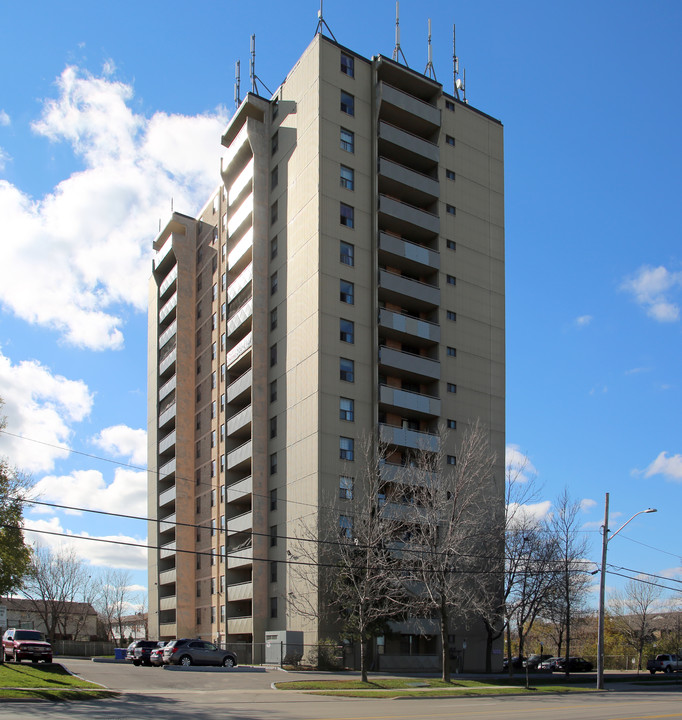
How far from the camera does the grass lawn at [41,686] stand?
26.2m

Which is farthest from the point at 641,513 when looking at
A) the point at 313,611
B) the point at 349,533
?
the point at 313,611

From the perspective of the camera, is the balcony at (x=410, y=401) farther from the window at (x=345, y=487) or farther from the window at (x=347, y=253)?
the window at (x=347, y=253)

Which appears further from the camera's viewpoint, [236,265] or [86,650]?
[86,650]

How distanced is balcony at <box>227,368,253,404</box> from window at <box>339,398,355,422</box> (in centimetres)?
872

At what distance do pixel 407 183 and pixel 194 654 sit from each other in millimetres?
34837

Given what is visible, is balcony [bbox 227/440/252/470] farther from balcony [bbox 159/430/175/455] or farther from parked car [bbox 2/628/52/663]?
parked car [bbox 2/628/52/663]

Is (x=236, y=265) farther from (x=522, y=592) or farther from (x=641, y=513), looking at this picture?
(x=641, y=513)

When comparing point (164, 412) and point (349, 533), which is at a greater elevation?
point (164, 412)

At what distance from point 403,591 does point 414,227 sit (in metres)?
27.2

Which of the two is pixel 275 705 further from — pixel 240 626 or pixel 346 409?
pixel 240 626

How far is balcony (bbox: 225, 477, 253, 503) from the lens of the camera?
5634 cm

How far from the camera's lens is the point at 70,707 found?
2358 centimetres

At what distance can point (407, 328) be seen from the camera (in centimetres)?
5572

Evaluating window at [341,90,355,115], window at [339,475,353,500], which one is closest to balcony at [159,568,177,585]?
window at [339,475,353,500]
